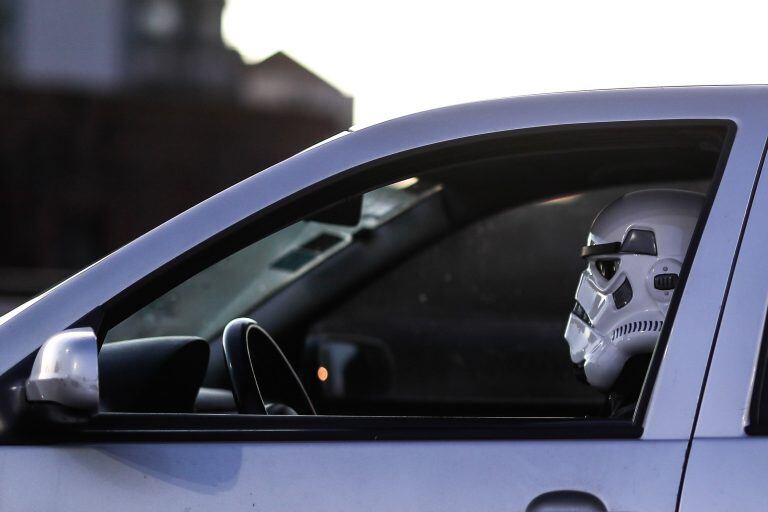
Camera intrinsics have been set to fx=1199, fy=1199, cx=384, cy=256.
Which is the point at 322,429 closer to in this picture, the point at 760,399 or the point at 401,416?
the point at 401,416

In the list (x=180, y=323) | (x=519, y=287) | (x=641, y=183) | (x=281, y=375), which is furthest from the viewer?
(x=519, y=287)

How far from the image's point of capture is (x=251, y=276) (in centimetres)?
361

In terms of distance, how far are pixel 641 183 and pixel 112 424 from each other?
1.75m

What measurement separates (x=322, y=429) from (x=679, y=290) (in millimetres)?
561

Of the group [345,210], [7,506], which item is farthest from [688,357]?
[345,210]

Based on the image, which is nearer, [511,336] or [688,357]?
[688,357]

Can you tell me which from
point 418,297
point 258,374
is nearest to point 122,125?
point 418,297

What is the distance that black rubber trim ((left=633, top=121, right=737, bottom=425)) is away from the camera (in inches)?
67.9

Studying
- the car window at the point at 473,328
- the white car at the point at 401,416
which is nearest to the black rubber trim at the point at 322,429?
the white car at the point at 401,416

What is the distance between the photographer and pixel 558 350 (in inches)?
149

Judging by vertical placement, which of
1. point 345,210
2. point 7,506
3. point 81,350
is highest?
point 345,210

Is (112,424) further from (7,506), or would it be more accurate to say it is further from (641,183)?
(641,183)

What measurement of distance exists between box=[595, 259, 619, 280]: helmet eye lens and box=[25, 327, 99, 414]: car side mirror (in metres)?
1.01

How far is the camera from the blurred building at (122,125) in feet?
70.9
